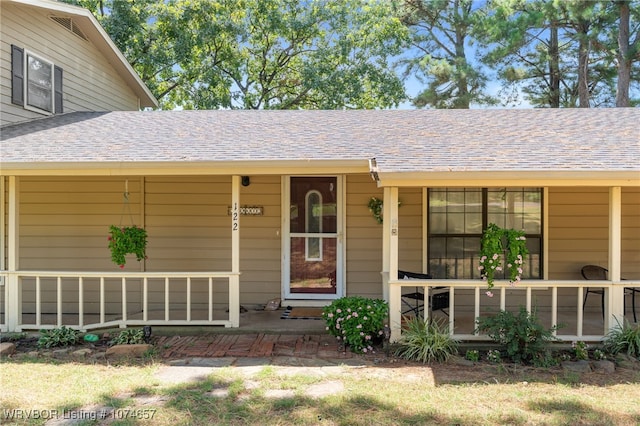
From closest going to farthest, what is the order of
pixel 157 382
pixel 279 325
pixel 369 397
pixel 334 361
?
pixel 369 397, pixel 157 382, pixel 334 361, pixel 279 325

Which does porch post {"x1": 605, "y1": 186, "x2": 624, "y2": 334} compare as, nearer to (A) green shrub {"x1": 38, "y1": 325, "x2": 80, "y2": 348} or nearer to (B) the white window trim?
(A) green shrub {"x1": 38, "y1": 325, "x2": 80, "y2": 348}

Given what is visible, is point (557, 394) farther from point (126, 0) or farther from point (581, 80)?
point (126, 0)

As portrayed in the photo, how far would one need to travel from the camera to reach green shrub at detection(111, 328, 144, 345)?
557 cm

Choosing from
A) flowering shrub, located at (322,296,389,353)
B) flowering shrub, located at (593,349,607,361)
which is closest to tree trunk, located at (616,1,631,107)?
flowering shrub, located at (593,349,607,361)

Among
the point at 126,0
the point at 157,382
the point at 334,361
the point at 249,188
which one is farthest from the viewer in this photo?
the point at 126,0

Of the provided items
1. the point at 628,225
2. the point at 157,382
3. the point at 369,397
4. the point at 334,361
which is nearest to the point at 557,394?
the point at 369,397

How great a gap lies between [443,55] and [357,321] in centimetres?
1834

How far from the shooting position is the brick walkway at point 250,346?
5.24m

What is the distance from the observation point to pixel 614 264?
5273 mm

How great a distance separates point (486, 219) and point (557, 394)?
10.6 ft

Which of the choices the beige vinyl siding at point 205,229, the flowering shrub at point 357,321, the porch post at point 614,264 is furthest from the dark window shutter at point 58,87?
the porch post at point 614,264

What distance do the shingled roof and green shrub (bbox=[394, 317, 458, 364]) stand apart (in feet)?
5.71

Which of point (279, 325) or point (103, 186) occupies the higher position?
point (103, 186)

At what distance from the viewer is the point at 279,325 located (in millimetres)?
6180
